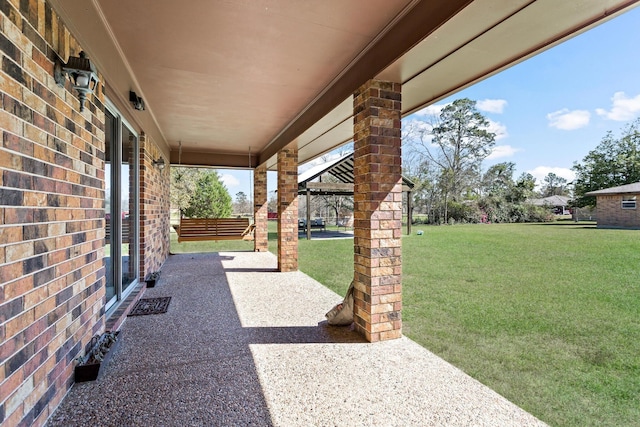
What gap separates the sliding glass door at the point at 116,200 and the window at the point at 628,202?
9.19m

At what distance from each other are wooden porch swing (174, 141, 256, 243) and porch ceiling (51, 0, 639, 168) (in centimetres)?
439

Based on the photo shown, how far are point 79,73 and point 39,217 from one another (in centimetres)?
93

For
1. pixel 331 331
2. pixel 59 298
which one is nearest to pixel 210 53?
pixel 59 298

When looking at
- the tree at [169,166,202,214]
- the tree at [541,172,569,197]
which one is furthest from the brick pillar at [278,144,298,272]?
the tree at [541,172,569,197]

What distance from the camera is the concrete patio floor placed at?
1.92 metres

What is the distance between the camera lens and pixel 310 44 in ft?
9.32

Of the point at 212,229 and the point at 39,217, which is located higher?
the point at 39,217

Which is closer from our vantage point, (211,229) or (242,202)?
(211,229)

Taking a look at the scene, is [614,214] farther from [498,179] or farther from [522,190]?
[498,179]

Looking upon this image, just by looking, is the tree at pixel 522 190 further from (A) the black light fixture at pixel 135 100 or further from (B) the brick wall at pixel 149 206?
(A) the black light fixture at pixel 135 100

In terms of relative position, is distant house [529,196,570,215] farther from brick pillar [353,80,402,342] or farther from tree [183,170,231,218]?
brick pillar [353,80,402,342]

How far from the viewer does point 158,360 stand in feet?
8.68

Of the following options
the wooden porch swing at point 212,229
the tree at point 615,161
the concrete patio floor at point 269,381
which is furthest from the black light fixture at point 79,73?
the tree at point 615,161

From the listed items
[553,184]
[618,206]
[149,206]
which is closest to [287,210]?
[149,206]
